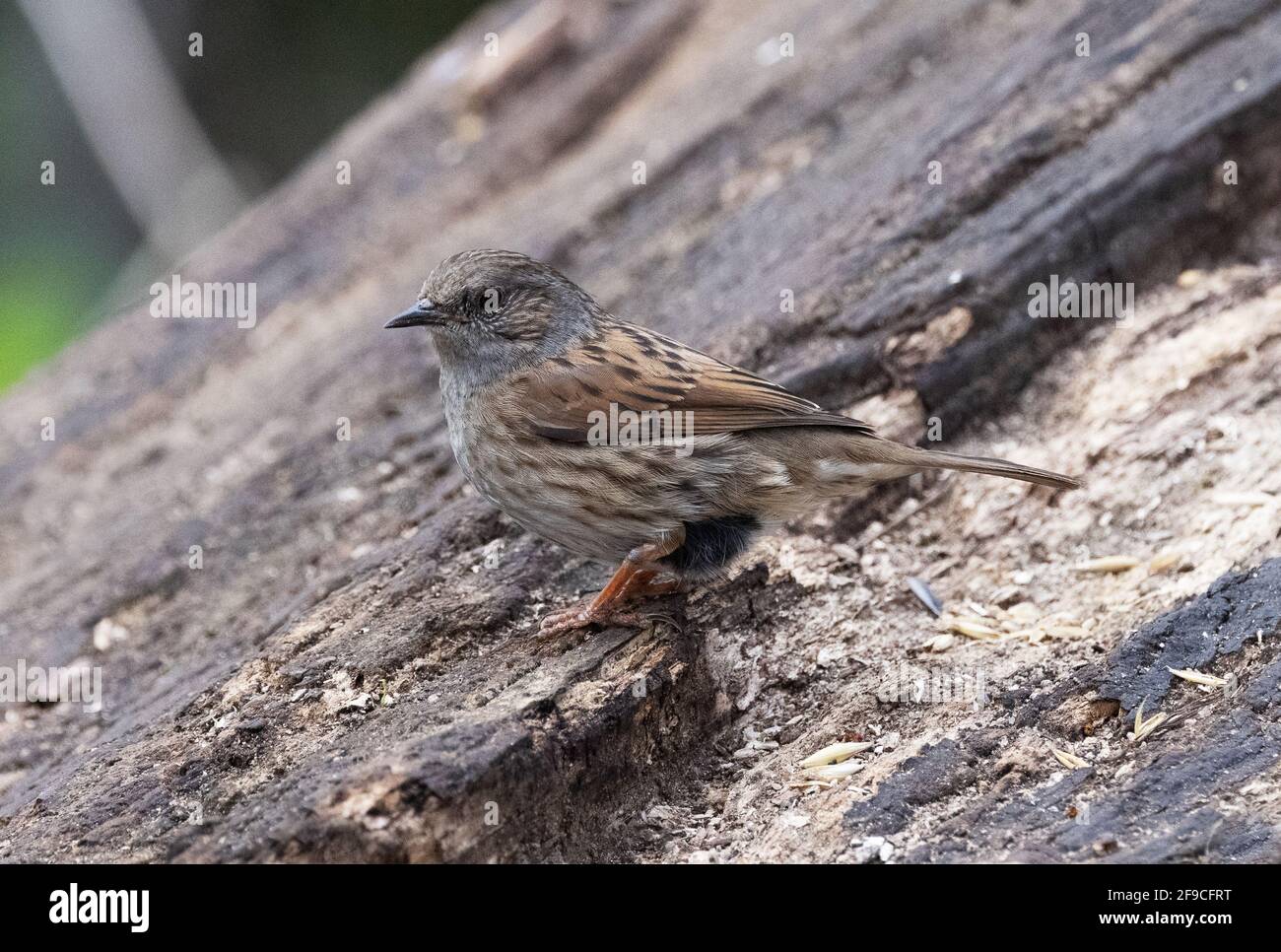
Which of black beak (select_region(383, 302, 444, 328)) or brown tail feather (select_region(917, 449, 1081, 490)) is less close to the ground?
black beak (select_region(383, 302, 444, 328))

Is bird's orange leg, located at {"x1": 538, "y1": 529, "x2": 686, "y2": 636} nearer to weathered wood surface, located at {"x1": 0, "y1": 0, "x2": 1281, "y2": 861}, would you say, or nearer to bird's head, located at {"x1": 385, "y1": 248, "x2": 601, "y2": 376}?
weathered wood surface, located at {"x1": 0, "y1": 0, "x2": 1281, "y2": 861}

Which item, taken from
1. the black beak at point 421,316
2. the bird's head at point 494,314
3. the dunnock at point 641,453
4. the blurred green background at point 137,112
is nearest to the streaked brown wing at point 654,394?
the dunnock at point 641,453

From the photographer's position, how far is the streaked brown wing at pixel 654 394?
182 inches

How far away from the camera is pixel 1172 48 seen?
6.29 m

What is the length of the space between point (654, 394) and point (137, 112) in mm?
9084

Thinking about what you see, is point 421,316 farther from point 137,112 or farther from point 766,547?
point 137,112

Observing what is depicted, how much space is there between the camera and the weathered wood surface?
3814mm

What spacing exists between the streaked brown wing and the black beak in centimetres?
43

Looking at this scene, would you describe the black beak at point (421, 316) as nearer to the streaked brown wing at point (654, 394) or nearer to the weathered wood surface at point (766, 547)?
the streaked brown wing at point (654, 394)

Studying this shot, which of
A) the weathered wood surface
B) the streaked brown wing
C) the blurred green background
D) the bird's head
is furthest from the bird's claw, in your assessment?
the blurred green background

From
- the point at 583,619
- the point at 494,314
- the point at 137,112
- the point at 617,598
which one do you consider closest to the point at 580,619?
the point at 583,619

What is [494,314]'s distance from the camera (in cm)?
494

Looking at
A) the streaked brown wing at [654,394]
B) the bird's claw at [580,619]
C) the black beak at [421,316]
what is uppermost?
the black beak at [421,316]

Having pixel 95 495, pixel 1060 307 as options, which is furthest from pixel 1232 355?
pixel 95 495
